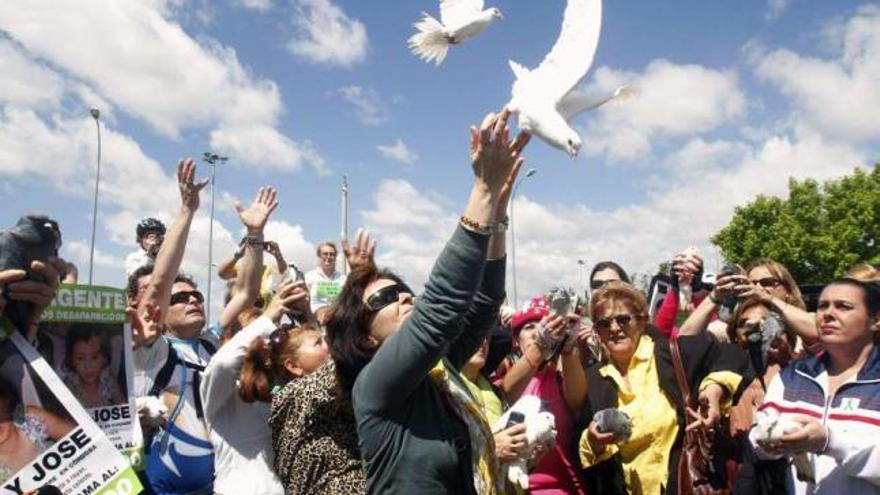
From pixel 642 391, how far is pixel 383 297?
2.00 m

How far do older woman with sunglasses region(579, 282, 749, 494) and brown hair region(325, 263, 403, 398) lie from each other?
1500 millimetres

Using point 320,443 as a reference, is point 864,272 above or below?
above

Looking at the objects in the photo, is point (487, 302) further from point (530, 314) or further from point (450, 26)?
point (530, 314)

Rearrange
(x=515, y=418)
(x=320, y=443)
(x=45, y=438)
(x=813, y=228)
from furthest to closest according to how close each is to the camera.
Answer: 1. (x=813, y=228)
2. (x=515, y=418)
3. (x=320, y=443)
4. (x=45, y=438)

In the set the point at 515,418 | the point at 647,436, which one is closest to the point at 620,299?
the point at 647,436

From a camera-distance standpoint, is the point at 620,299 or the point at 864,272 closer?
the point at 620,299

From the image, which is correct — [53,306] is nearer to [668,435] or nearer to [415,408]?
[415,408]

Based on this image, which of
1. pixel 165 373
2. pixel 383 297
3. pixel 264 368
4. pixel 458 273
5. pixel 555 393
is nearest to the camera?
pixel 458 273

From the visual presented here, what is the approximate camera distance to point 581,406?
12.6ft

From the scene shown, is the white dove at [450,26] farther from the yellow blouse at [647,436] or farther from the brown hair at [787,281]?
the brown hair at [787,281]

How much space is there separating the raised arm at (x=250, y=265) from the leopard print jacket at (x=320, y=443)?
128cm

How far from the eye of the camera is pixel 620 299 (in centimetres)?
398

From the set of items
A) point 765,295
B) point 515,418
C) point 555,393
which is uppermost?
point 765,295

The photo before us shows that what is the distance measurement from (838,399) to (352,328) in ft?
6.85
